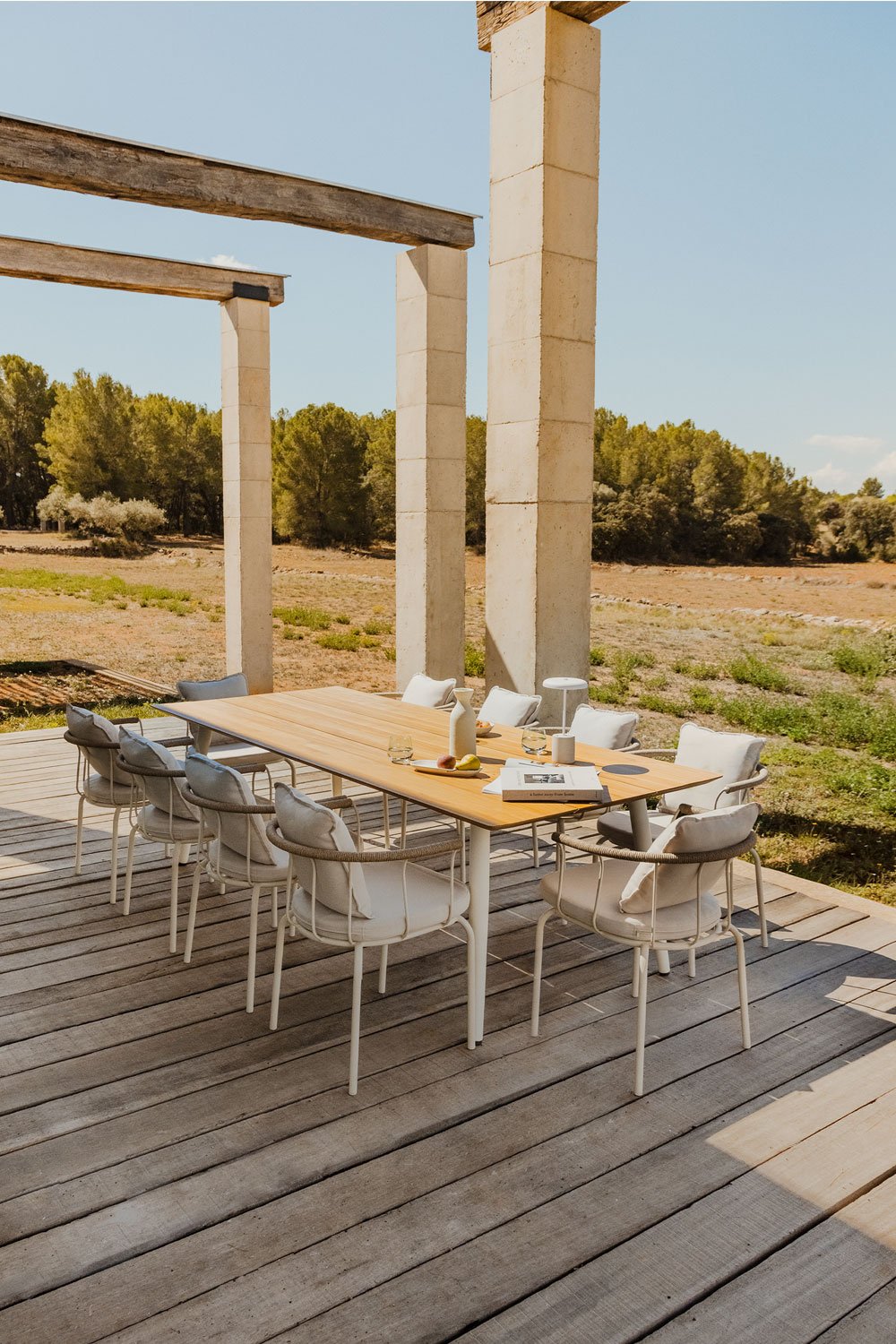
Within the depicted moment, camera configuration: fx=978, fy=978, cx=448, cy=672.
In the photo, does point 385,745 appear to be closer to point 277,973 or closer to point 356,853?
point 277,973

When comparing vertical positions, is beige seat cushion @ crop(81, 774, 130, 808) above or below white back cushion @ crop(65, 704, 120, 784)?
below

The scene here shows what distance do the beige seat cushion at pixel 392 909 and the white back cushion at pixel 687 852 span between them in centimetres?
53

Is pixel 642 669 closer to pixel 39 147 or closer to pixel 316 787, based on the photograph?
pixel 316 787

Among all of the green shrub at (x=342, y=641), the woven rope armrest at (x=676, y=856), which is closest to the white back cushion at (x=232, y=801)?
the woven rope armrest at (x=676, y=856)

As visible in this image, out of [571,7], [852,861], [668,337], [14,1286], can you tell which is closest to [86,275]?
[571,7]

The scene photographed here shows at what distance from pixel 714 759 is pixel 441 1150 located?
190 cm

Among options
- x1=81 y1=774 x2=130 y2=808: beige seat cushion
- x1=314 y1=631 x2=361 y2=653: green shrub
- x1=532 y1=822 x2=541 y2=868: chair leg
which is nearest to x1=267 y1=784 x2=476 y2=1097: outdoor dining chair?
x1=81 y1=774 x2=130 y2=808: beige seat cushion

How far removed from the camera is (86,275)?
7652 millimetres

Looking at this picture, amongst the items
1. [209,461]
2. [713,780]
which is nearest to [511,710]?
[713,780]

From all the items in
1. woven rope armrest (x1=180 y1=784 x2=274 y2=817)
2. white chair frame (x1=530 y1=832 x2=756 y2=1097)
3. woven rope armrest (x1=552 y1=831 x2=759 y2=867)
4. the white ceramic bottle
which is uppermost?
the white ceramic bottle

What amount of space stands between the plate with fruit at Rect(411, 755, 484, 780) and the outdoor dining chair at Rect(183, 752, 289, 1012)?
0.59 meters

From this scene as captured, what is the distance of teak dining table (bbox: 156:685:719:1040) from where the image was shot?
9.73 ft

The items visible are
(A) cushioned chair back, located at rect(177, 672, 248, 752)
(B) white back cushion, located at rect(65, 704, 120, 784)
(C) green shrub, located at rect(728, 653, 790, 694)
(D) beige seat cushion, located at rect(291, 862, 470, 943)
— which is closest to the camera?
(D) beige seat cushion, located at rect(291, 862, 470, 943)

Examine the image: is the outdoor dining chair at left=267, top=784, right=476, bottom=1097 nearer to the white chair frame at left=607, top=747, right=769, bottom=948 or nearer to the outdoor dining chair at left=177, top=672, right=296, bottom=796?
the white chair frame at left=607, top=747, right=769, bottom=948
